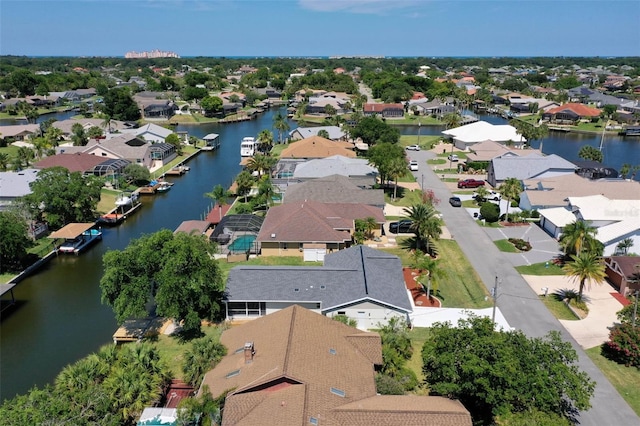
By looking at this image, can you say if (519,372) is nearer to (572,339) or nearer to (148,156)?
(572,339)

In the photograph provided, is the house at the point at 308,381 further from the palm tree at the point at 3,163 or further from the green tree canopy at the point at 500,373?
the palm tree at the point at 3,163

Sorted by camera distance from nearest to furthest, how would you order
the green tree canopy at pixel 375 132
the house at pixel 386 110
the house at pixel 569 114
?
the green tree canopy at pixel 375 132 → the house at pixel 569 114 → the house at pixel 386 110

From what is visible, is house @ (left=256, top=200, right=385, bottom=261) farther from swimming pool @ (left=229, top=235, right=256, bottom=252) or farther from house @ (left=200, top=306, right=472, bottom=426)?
house @ (left=200, top=306, right=472, bottom=426)

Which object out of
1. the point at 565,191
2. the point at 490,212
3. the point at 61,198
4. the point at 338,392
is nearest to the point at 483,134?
the point at 565,191

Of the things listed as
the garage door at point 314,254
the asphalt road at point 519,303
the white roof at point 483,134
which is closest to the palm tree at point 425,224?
the asphalt road at point 519,303

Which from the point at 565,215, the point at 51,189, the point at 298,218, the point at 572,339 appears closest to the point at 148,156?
the point at 51,189

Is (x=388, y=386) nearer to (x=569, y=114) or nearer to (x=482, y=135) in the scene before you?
(x=482, y=135)
